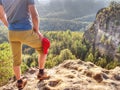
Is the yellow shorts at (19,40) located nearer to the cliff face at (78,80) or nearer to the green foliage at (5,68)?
the cliff face at (78,80)

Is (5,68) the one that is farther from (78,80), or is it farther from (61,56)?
(61,56)

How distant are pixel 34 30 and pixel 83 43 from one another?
143 m

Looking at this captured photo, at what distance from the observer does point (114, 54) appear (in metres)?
112

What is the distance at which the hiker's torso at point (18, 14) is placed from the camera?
28.1 ft

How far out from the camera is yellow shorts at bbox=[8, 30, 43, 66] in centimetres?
881

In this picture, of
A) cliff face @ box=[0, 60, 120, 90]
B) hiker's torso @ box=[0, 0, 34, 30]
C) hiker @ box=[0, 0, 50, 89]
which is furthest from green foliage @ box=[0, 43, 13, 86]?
hiker's torso @ box=[0, 0, 34, 30]

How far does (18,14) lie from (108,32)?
Result: 4781 inches

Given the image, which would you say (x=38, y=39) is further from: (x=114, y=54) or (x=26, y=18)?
(x=114, y=54)

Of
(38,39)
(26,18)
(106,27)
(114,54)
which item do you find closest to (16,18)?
(26,18)

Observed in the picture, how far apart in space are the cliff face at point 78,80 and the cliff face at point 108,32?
3931 inches

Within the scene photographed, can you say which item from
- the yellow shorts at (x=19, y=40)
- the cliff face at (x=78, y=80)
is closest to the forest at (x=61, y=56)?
the cliff face at (x=78, y=80)

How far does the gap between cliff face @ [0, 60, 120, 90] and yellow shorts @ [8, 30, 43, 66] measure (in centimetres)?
117

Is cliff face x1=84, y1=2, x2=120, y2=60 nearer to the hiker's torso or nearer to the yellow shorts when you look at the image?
the yellow shorts

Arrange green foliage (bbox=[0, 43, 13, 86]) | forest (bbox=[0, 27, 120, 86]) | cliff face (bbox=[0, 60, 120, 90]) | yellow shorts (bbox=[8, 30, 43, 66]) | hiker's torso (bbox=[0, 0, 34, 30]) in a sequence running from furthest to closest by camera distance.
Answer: forest (bbox=[0, 27, 120, 86]) < green foliage (bbox=[0, 43, 13, 86]) < cliff face (bbox=[0, 60, 120, 90]) < yellow shorts (bbox=[8, 30, 43, 66]) < hiker's torso (bbox=[0, 0, 34, 30])
